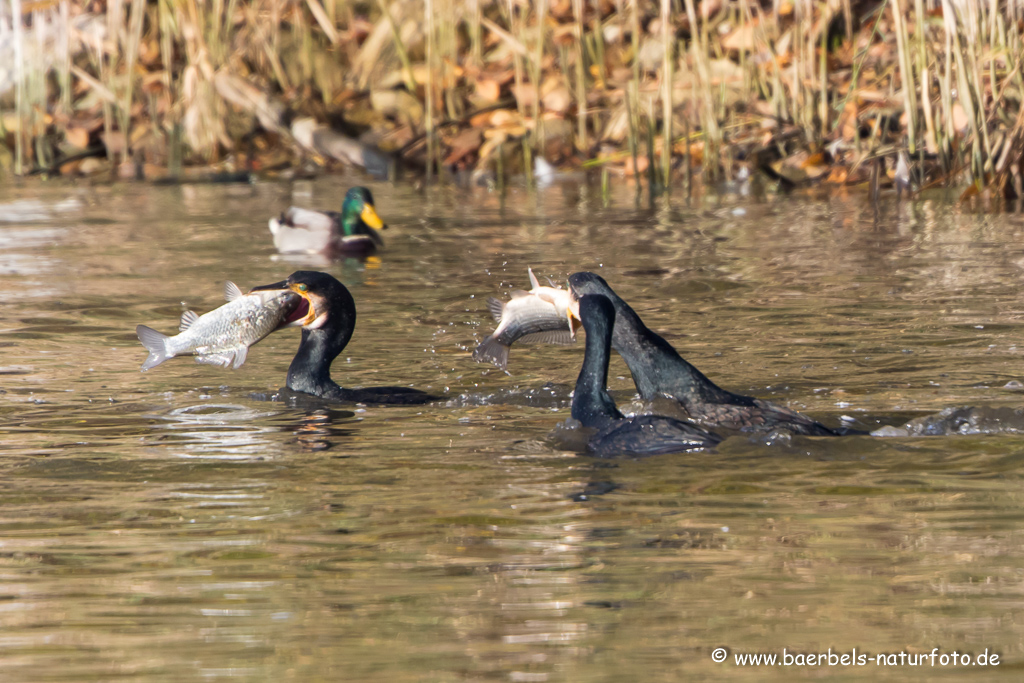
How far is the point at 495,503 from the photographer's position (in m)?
4.18

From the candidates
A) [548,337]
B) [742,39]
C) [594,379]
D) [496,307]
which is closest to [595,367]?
[594,379]

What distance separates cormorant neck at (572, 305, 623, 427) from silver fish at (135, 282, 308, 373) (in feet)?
5.21

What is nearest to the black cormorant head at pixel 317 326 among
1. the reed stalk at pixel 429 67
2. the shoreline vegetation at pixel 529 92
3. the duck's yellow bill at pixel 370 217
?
the duck's yellow bill at pixel 370 217

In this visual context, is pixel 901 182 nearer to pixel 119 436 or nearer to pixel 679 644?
pixel 119 436

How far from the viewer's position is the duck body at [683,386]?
4.95m

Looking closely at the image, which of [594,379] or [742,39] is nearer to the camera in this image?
[594,379]

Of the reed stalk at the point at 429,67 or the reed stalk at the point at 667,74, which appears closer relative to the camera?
the reed stalk at the point at 667,74

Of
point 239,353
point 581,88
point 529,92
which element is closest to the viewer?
point 239,353

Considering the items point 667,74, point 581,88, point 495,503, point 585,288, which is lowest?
point 495,503

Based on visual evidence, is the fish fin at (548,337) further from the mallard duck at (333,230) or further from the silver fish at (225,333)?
the mallard duck at (333,230)

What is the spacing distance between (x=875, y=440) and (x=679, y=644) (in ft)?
6.85

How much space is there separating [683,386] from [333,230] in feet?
22.1

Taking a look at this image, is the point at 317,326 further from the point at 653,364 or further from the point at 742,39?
the point at 742,39

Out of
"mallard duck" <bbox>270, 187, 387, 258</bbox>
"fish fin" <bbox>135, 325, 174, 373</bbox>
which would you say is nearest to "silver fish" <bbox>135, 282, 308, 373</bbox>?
"fish fin" <bbox>135, 325, 174, 373</bbox>
